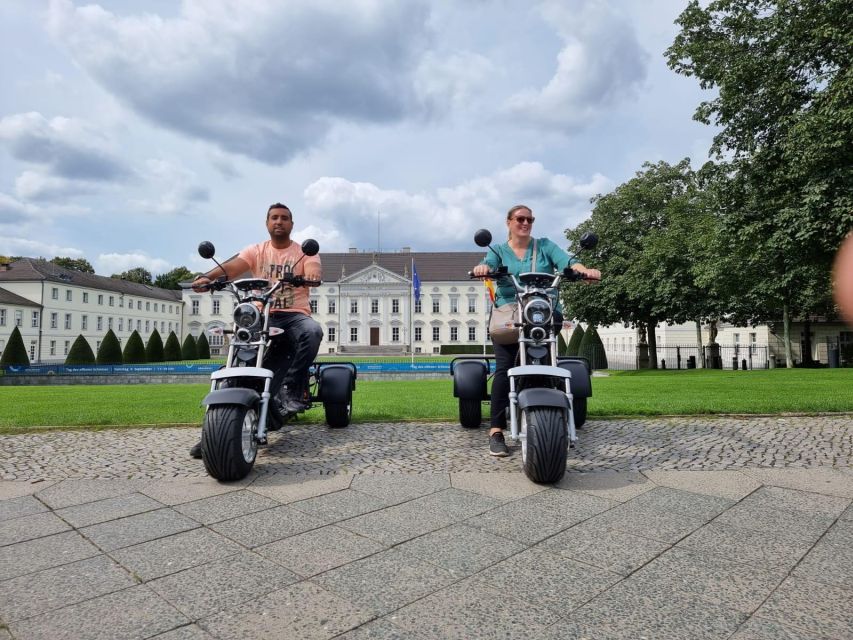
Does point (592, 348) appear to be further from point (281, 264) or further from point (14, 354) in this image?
point (14, 354)

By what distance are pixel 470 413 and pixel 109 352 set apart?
46.8 meters

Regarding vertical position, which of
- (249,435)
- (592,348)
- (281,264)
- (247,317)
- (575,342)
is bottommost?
(249,435)

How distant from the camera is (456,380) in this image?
5.62m

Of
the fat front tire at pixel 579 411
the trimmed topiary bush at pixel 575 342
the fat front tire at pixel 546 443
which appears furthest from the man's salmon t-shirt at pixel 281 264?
the trimmed topiary bush at pixel 575 342

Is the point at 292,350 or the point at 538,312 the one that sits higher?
the point at 538,312

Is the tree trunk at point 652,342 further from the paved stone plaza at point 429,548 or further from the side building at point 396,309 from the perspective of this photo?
the side building at point 396,309

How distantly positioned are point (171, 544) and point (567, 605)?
5.97 feet

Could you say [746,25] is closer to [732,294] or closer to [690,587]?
[732,294]

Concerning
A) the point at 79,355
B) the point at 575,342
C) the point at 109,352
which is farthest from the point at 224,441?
the point at 109,352

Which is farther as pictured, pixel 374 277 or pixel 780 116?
pixel 374 277

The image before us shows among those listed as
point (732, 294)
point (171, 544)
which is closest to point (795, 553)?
point (171, 544)

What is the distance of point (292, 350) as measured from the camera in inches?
203

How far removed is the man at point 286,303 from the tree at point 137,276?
299 ft

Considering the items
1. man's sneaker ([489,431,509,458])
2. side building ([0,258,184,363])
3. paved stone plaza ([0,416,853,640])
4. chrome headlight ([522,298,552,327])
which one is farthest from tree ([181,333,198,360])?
chrome headlight ([522,298,552,327])
